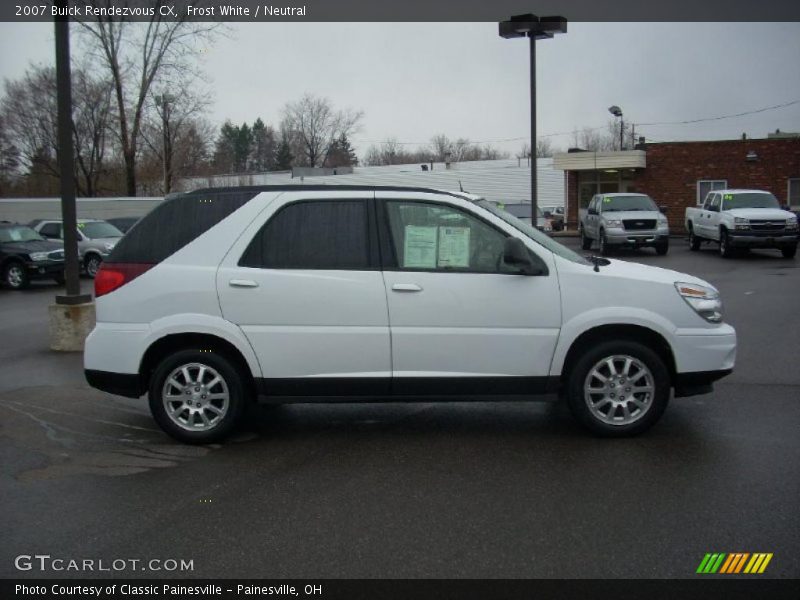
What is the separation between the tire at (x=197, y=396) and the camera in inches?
223

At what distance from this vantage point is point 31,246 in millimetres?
20438

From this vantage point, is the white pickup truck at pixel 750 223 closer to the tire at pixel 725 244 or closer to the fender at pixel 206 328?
the tire at pixel 725 244

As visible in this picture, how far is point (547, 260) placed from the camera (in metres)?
5.57

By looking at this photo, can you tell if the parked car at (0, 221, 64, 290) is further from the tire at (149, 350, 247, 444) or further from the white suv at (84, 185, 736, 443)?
the tire at (149, 350, 247, 444)

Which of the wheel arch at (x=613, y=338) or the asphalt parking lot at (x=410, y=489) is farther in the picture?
the wheel arch at (x=613, y=338)

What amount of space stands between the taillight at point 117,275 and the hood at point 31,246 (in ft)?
52.8

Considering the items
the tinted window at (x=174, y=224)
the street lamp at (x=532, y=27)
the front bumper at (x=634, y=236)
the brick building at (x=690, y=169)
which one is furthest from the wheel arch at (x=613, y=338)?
the brick building at (x=690, y=169)

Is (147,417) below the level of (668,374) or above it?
below

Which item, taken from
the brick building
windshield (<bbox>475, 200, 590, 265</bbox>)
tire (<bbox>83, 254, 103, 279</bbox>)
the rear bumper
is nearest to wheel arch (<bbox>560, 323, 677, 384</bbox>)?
windshield (<bbox>475, 200, 590, 265</bbox>)

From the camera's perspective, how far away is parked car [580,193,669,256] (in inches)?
914
